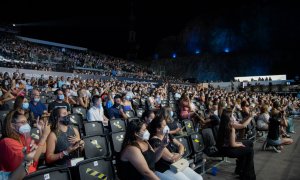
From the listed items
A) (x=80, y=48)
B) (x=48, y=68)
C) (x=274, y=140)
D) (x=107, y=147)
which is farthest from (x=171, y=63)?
(x=107, y=147)

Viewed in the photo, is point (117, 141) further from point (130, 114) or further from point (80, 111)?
point (130, 114)

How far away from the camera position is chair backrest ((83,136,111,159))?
166 inches

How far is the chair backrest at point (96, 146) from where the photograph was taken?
4.21m

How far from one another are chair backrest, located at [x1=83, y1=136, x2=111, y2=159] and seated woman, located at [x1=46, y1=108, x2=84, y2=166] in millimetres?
340

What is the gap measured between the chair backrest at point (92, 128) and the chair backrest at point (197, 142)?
190 cm

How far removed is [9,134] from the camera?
118 inches

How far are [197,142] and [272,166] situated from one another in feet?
7.05

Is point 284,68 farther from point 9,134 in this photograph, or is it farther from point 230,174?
point 9,134

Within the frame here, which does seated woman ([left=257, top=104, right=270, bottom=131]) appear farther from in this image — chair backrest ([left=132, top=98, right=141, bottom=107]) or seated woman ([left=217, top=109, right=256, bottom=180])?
chair backrest ([left=132, top=98, right=141, bottom=107])

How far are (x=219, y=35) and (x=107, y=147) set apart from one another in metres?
39.1

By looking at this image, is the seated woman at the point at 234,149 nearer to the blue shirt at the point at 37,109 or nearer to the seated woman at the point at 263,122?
the seated woman at the point at 263,122

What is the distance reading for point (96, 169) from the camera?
3.25 m

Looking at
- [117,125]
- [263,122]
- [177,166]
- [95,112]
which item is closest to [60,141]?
[177,166]

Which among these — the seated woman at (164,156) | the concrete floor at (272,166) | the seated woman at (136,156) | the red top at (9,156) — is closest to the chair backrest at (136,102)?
the concrete floor at (272,166)
